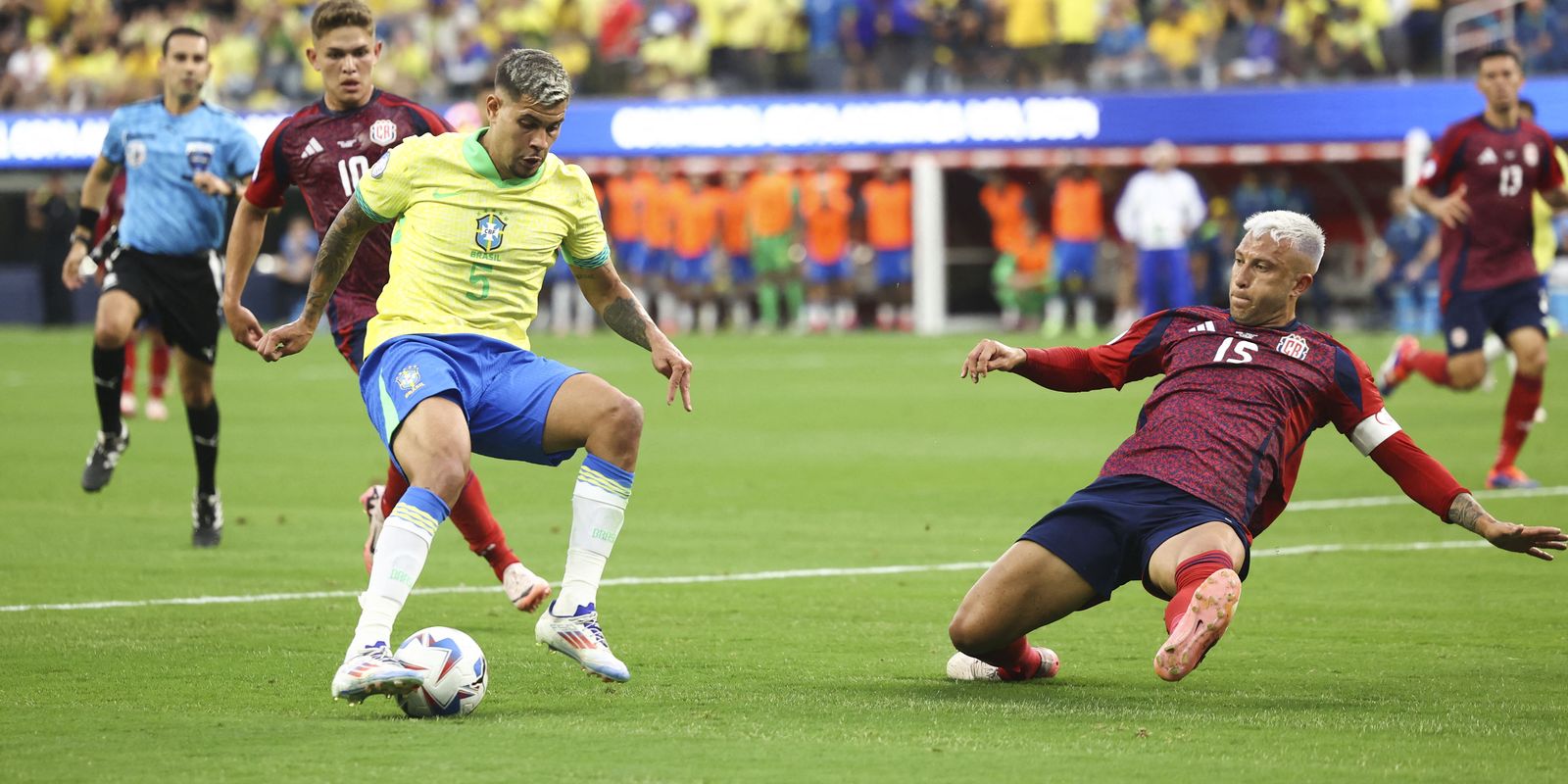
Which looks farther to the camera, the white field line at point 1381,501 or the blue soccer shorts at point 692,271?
the blue soccer shorts at point 692,271

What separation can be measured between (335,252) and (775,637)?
208 centimetres

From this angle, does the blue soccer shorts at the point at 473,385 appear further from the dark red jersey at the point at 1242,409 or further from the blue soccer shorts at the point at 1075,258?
the blue soccer shorts at the point at 1075,258

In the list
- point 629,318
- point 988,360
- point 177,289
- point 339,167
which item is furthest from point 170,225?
point 988,360

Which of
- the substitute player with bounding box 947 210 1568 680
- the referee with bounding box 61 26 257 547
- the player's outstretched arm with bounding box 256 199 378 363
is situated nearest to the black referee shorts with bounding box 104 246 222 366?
the referee with bounding box 61 26 257 547

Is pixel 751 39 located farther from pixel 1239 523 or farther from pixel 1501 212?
pixel 1239 523

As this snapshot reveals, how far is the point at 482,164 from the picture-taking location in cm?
644

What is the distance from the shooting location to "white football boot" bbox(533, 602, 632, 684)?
6246 mm

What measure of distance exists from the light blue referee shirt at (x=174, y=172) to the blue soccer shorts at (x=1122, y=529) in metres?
5.51

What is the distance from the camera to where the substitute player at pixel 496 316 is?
6.25 m

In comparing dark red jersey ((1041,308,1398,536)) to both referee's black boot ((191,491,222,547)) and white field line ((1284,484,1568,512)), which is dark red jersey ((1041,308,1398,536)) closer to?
white field line ((1284,484,1568,512))

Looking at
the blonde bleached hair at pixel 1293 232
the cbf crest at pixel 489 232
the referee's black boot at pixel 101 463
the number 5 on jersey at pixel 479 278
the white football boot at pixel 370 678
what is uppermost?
the cbf crest at pixel 489 232

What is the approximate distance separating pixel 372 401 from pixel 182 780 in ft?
5.54

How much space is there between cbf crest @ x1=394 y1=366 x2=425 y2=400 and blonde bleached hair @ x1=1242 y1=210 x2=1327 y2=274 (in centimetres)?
257

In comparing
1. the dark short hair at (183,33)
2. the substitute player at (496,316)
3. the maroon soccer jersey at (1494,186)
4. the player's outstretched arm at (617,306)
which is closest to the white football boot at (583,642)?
the substitute player at (496,316)
